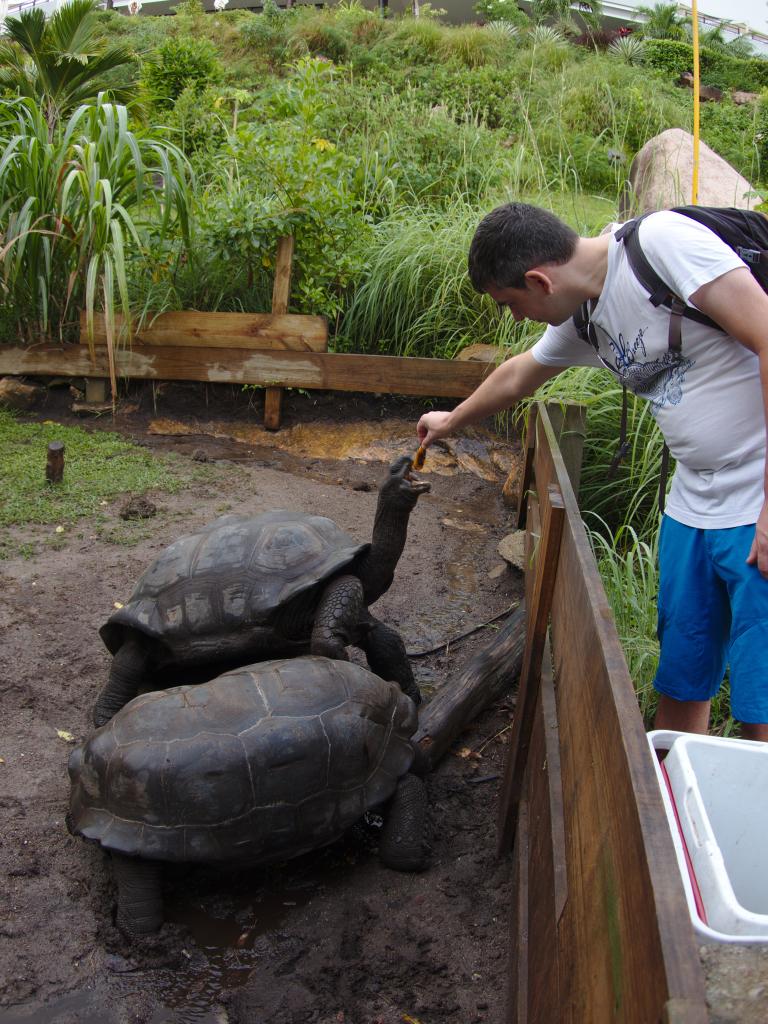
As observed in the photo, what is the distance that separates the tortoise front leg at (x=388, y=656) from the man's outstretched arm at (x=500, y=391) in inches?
36.9

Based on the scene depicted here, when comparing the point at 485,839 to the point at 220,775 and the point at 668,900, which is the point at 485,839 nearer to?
the point at 220,775

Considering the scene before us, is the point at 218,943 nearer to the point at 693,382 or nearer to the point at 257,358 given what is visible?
the point at 693,382

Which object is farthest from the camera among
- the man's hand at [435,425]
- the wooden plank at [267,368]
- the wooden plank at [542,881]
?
the wooden plank at [267,368]

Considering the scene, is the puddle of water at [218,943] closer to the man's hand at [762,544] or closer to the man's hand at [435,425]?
the man's hand at [435,425]

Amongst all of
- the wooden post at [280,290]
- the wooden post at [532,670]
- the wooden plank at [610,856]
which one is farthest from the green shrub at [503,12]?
the wooden plank at [610,856]

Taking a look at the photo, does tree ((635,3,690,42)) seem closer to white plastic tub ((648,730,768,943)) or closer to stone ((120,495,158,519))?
stone ((120,495,158,519))

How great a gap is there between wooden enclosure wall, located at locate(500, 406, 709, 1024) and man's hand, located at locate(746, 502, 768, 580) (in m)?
0.42

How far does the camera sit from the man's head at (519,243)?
2.35 meters

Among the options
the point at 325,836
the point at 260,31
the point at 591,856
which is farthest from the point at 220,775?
the point at 260,31

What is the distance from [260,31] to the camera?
18906mm

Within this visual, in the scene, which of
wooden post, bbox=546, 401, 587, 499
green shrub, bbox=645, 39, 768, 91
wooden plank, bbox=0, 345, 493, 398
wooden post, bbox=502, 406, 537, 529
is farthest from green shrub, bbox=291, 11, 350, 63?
wooden post, bbox=546, 401, 587, 499

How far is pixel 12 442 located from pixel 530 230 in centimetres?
544

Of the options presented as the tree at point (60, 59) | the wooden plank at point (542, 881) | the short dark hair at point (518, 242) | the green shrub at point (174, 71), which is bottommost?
the wooden plank at point (542, 881)

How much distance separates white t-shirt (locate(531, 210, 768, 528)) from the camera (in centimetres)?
216
